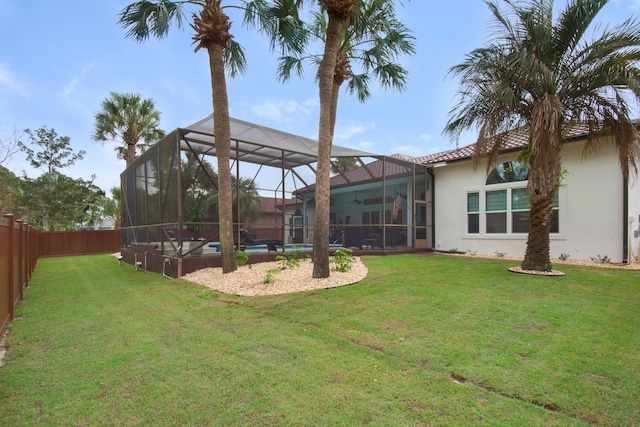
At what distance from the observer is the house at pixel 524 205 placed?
9.12 m

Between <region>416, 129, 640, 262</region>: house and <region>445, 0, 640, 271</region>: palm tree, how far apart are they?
1.50 meters

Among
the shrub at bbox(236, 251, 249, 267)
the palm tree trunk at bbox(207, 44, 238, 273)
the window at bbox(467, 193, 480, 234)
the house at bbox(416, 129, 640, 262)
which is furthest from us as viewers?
the window at bbox(467, 193, 480, 234)

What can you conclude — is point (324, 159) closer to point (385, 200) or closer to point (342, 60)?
point (342, 60)

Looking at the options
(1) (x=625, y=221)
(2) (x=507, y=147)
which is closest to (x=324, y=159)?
(2) (x=507, y=147)

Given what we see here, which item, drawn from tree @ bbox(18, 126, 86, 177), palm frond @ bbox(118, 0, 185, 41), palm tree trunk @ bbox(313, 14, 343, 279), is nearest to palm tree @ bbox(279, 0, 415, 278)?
palm tree trunk @ bbox(313, 14, 343, 279)

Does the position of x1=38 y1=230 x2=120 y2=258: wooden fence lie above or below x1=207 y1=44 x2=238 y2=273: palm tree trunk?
below

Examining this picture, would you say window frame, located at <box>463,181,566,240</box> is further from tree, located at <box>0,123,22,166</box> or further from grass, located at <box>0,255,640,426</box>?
tree, located at <box>0,123,22,166</box>

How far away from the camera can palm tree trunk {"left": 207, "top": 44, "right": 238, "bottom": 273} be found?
7.68 meters

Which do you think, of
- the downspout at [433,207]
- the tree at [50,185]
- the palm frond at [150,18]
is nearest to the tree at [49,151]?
the tree at [50,185]

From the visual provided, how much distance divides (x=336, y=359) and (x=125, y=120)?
20.8 meters

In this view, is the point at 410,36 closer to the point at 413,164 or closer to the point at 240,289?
the point at 413,164

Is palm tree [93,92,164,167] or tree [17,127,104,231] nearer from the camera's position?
palm tree [93,92,164,167]

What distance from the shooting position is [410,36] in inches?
377

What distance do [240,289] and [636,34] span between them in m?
9.57
